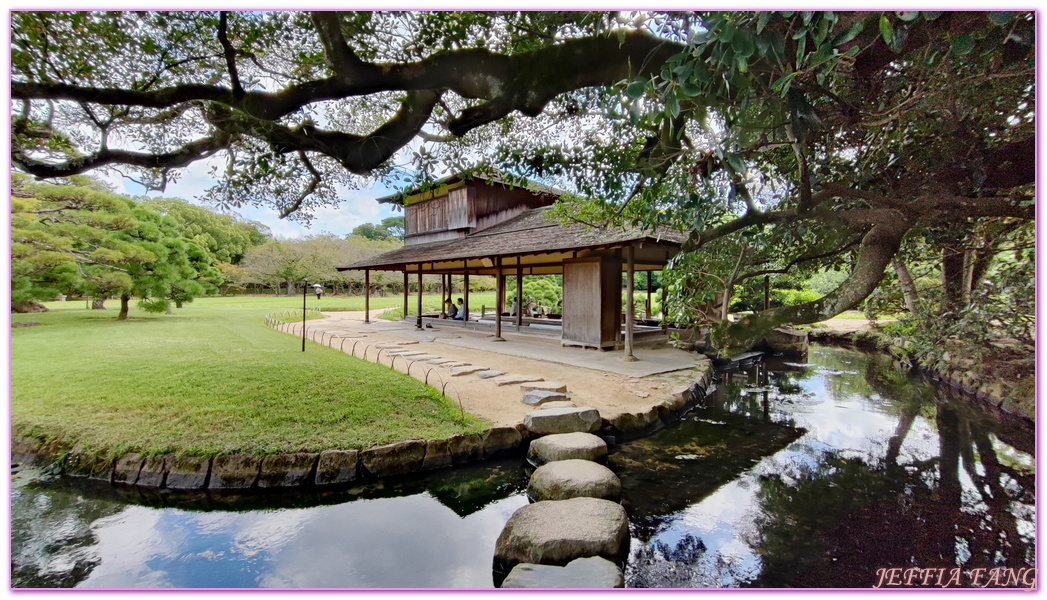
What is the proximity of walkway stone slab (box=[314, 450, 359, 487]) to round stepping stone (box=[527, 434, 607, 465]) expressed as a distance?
5.97ft

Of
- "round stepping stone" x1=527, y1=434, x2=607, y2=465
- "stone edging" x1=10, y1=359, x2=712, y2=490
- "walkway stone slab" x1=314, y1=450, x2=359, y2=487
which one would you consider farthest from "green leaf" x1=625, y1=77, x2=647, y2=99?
"walkway stone slab" x1=314, y1=450, x2=359, y2=487

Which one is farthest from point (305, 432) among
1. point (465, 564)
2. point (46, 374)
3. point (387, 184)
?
point (46, 374)

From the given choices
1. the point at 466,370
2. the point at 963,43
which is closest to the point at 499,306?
the point at 466,370

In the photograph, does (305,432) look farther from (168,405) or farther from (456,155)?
(456,155)

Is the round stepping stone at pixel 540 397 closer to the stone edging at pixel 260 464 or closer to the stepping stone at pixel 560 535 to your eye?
the stone edging at pixel 260 464

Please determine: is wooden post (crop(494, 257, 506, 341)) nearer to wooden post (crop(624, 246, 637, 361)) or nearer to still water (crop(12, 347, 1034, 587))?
wooden post (crop(624, 246, 637, 361))

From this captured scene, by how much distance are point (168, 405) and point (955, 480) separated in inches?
334

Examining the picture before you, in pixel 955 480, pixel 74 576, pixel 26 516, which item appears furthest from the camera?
pixel 955 480

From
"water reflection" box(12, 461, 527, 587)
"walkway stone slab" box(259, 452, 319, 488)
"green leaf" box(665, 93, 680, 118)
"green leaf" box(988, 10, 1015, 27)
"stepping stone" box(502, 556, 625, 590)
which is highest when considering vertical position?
"green leaf" box(988, 10, 1015, 27)

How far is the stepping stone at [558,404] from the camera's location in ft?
17.9

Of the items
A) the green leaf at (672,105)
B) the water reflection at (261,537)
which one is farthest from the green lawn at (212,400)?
the green leaf at (672,105)

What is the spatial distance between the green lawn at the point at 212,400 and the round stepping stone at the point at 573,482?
1086 mm

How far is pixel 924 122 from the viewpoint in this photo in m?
3.18

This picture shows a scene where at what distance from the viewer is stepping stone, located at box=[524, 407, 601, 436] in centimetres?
495
